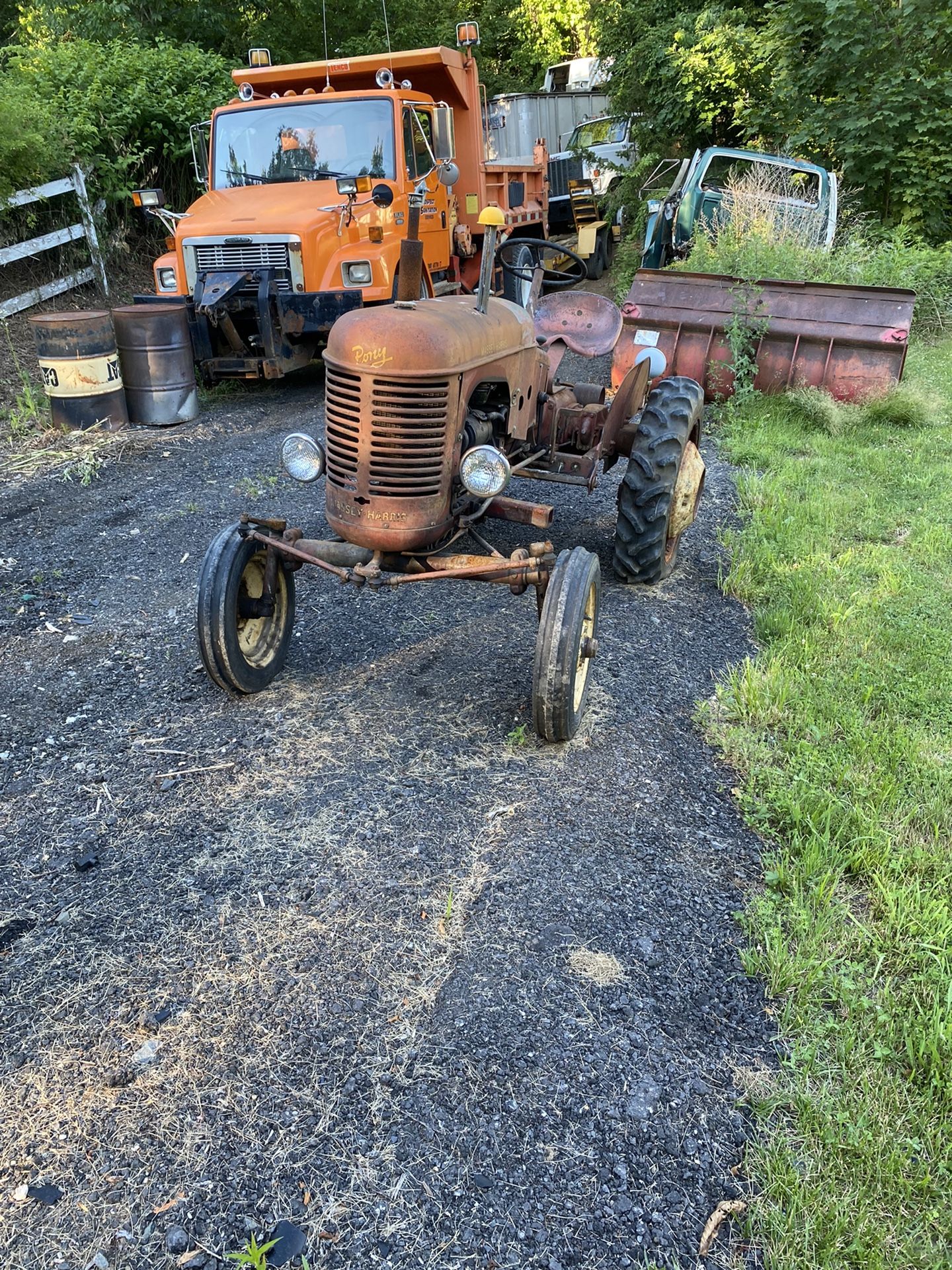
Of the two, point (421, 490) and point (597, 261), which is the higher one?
point (421, 490)

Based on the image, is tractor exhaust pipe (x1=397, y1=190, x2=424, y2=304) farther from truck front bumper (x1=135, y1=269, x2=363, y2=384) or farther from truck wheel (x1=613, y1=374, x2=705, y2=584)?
truck front bumper (x1=135, y1=269, x2=363, y2=384)

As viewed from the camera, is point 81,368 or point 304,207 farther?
point 304,207

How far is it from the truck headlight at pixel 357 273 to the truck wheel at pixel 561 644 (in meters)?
4.82

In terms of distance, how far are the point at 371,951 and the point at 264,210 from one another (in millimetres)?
6547

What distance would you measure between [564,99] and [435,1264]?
18311 mm

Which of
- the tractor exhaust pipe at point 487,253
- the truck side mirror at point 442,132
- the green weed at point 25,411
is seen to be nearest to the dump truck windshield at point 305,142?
the truck side mirror at point 442,132

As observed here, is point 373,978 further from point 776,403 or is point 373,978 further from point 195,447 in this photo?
point 776,403

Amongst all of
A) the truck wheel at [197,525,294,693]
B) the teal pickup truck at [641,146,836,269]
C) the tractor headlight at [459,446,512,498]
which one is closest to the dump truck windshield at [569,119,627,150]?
the teal pickup truck at [641,146,836,269]

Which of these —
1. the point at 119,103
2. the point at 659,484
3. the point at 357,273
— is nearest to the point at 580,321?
the point at 659,484

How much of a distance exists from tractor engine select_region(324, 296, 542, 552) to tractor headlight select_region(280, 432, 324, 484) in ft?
0.15

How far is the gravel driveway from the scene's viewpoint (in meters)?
1.90

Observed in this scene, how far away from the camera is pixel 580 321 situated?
5129mm

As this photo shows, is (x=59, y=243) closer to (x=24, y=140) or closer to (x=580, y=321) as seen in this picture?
(x=24, y=140)

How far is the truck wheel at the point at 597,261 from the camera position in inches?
516
